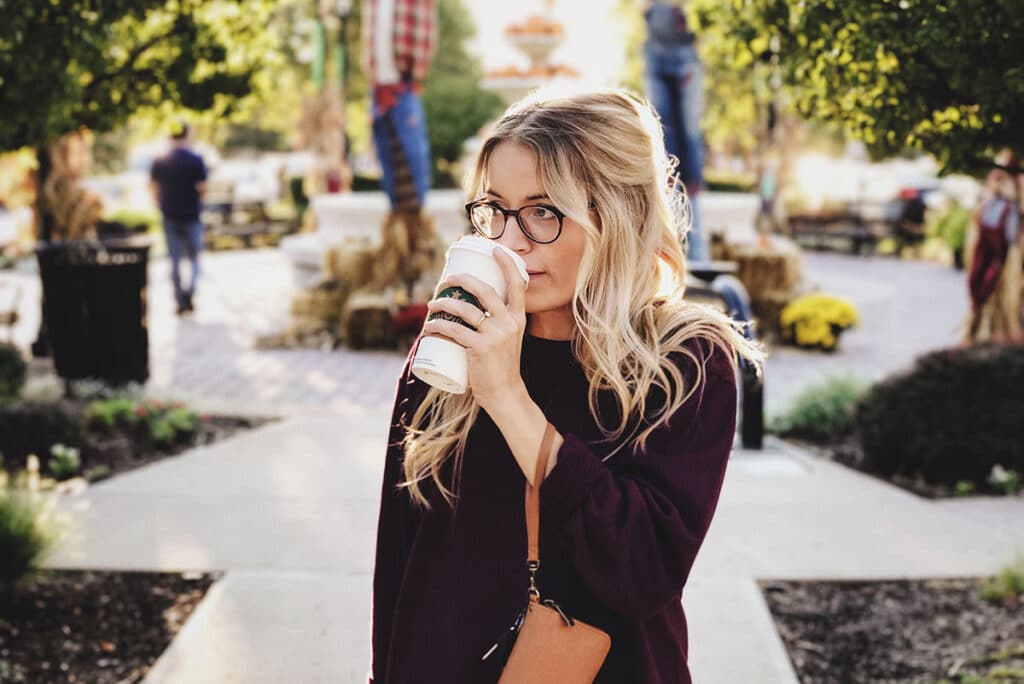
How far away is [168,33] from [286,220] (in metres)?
19.7

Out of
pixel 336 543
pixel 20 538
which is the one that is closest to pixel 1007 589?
pixel 336 543

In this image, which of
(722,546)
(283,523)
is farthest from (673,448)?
(283,523)

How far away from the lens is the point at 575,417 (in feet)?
6.19

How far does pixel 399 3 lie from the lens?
34.8ft

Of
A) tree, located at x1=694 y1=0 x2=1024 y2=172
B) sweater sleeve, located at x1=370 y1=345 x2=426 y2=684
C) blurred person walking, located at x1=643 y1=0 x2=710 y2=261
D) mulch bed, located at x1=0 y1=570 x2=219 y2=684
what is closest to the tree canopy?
mulch bed, located at x1=0 y1=570 x2=219 y2=684

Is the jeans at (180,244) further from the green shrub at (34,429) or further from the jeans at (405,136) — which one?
the green shrub at (34,429)

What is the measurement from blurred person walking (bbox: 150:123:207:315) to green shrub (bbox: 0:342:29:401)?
465cm

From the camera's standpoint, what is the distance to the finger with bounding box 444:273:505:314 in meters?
1.63

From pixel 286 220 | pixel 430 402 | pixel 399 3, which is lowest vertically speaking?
pixel 286 220

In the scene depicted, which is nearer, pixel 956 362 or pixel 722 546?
pixel 722 546

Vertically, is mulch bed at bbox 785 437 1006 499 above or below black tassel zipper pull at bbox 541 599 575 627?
below

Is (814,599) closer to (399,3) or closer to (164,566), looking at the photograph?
(164,566)

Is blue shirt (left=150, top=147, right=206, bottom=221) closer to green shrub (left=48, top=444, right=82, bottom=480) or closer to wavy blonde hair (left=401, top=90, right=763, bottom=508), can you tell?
green shrub (left=48, top=444, right=82, bottom=480)

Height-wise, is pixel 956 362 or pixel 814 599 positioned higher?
pixel 956 362
